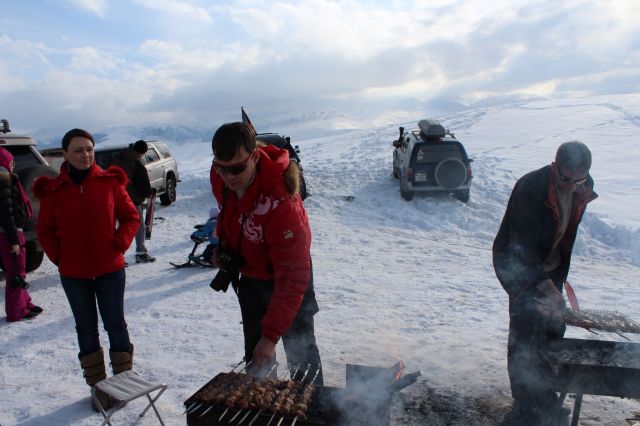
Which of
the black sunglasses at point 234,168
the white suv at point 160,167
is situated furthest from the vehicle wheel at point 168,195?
the black sunglasses at point 234,168

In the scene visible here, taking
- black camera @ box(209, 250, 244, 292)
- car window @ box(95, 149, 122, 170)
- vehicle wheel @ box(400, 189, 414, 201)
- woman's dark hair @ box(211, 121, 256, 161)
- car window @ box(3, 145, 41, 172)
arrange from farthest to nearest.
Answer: vehicle wheel @ box(400, 189, 414, 201), car window @ box(95, 149, 122, 170), car window @ box(3, 145, 41, 172), black camera @ box(209, 250, 244, 292), woman's dark hair @ box(211, 121, 256, 161)

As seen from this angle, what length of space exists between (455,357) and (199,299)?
139 inches

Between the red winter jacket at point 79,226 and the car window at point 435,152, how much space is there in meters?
10.1

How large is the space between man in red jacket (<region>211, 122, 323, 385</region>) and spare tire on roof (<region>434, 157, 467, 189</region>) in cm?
1025

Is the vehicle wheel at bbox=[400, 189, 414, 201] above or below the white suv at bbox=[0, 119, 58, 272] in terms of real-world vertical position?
below

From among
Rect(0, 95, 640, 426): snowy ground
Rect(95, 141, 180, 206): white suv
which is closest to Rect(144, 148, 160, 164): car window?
Rect(95, 141, 180, 206): white suv

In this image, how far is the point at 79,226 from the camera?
140 inches

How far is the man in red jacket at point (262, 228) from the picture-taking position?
241 centimetres

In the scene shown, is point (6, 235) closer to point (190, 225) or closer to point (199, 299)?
point (199, 299)

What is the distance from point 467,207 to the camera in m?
12.4

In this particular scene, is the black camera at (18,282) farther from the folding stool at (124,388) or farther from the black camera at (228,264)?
the black camera at (228,264)

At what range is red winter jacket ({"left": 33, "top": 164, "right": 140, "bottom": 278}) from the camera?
11.6 feet

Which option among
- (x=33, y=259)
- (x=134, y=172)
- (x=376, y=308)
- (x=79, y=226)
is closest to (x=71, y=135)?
(x=79, y=226)

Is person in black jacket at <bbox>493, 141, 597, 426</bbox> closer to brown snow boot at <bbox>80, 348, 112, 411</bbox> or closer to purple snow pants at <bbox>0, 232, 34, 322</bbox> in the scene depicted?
brown snow boot at <bbox>80, 348, 112, 411</bbox>
